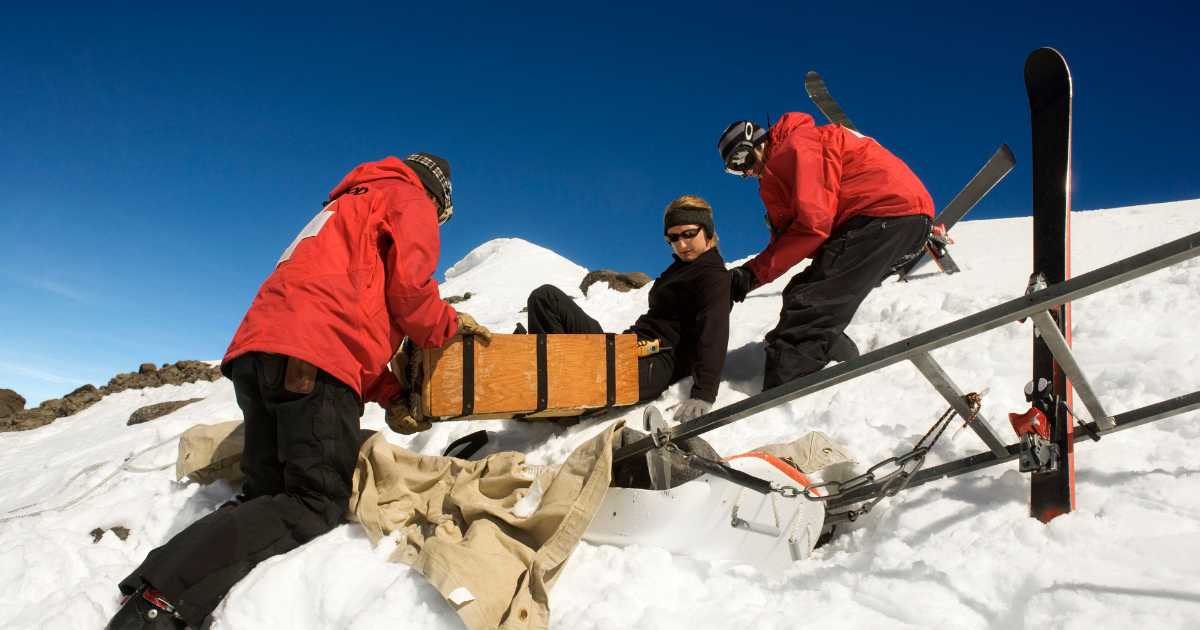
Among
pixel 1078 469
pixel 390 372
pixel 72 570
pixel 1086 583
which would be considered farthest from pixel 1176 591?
pixel 72 570

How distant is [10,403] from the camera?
11.3 m

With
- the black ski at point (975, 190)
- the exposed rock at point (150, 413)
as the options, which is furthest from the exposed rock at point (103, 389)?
the black ski at point (975, 190)

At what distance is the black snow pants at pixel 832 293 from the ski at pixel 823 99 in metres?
3.30

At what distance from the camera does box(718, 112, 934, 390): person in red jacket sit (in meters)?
3.67

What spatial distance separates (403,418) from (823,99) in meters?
5.30

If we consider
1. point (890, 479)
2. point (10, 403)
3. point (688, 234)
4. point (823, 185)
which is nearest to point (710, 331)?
point (688, 234)

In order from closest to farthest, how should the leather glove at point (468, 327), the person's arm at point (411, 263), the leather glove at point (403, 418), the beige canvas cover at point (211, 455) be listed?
the person's arm at point (411, 263) < the leather glove at point (468, 327) < the beige canvas cover at point (211, 455) < the leather glove at point (403, 418)

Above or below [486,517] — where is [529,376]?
above

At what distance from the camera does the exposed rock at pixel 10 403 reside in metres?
11.0

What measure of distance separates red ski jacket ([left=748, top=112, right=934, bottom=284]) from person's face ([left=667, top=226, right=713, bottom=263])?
37 cm

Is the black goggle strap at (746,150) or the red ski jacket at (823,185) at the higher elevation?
the black goggle strap at (746,150)

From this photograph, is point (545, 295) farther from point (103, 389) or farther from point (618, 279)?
point (103, 389)

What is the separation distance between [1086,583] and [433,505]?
2093mm

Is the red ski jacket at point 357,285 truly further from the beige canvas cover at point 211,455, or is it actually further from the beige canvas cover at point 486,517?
the beige canvas cover at point 211,455
